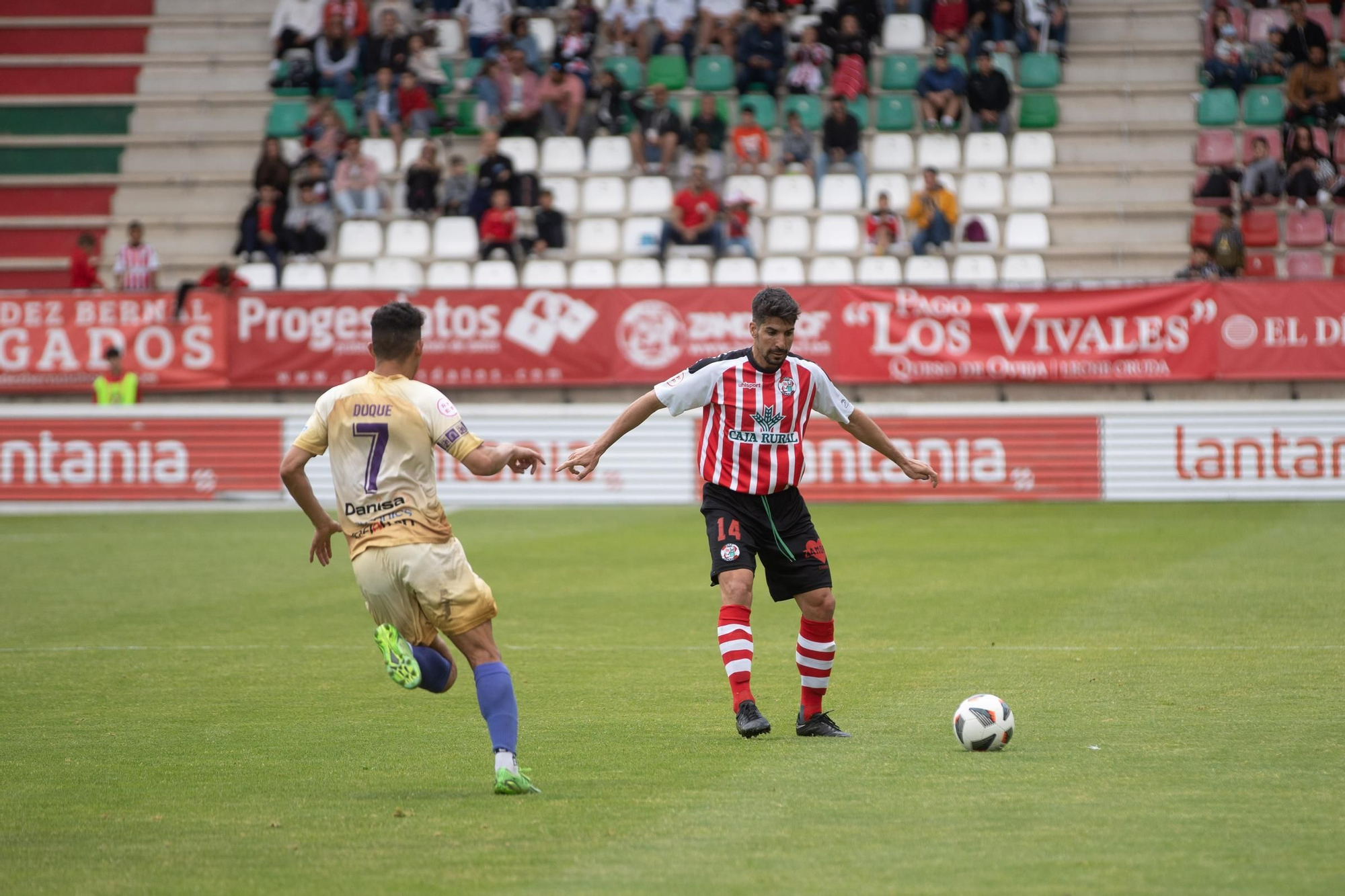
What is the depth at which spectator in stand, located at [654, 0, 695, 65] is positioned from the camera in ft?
95.3

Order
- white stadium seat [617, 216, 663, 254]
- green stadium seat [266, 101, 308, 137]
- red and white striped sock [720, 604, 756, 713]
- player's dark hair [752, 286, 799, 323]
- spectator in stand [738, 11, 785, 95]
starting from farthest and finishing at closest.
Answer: green stadium seat [266, 101, 308, 137] → spectator in stand [738, 11, 785, 95] → white stadium seat [617, 216, 663, 254] → red and white striped sock [720, 604, 756, 713] → player's dark hair [752, 286, 799, 323]

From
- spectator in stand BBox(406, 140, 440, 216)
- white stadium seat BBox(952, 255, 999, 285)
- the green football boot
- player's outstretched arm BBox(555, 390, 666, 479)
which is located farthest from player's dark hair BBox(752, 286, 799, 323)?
spectator in stand BBox(406, 140, 440, 216)

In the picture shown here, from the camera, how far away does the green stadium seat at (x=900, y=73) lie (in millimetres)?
28500

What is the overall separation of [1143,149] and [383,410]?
2349 cm

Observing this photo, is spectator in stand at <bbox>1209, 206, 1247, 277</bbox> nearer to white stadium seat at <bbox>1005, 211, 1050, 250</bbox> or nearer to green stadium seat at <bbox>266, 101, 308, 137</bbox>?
white stadium seat at <bbox>1005, 211, 1050, 250</bbox>

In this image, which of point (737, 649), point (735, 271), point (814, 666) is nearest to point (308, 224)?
point (735, 271)

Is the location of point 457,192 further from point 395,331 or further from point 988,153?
point 395,331

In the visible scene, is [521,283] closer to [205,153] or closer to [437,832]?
[205,153]

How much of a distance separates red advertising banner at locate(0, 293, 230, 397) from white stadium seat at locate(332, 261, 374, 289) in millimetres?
2162

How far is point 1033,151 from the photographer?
2736 centimetres

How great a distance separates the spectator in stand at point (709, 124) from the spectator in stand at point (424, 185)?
4221 millimetres

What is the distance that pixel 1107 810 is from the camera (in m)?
5.92

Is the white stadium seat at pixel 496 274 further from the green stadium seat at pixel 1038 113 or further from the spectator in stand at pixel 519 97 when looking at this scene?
the green stadium seat at pixel 1038 113

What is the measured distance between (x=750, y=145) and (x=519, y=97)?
14.3 ft
